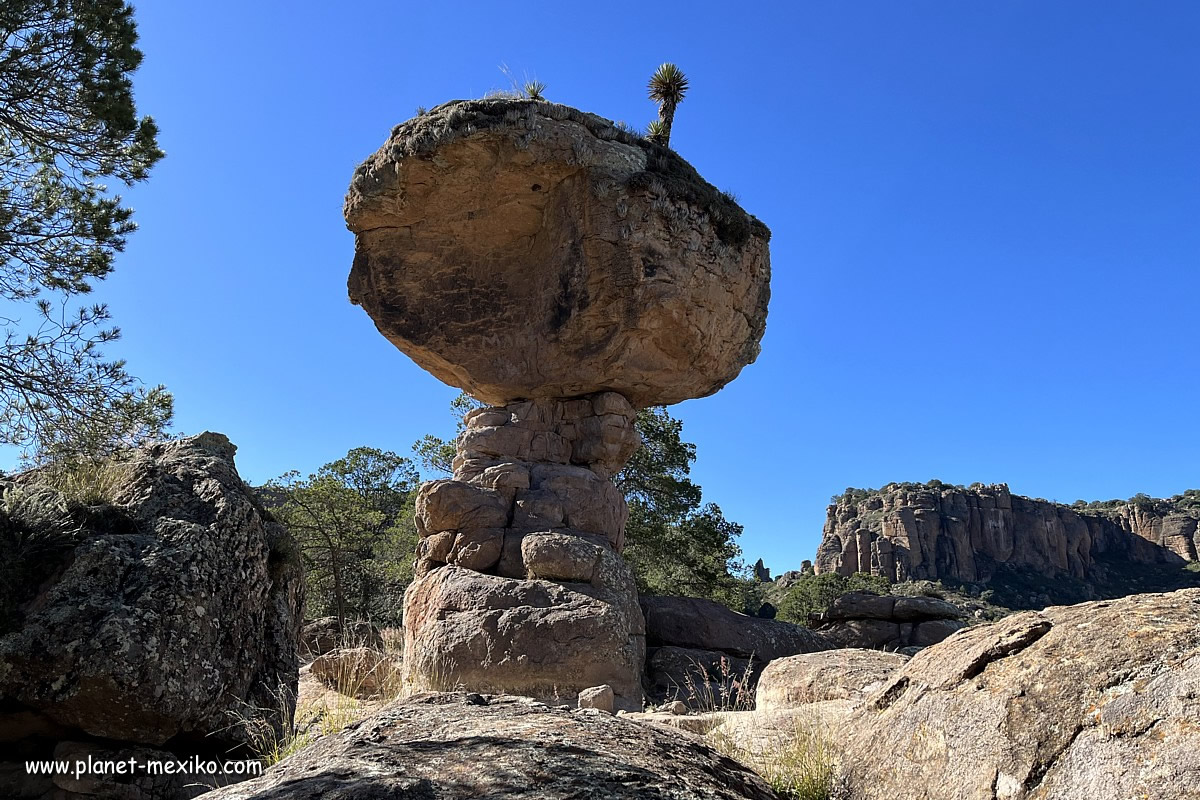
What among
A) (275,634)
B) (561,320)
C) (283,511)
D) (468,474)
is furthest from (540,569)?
(283,511)

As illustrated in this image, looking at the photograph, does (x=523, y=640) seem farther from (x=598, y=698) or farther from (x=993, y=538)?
(x=993, y=538)

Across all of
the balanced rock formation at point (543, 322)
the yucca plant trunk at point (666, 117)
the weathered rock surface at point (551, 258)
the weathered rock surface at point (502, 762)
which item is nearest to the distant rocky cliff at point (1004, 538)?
the yucca plant trunk at point (666, 117)

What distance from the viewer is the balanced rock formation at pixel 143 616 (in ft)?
13.0

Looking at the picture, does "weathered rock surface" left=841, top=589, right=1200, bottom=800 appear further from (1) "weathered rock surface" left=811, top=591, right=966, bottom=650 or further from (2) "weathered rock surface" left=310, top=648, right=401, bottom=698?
(1) "weathered rock surface" left=811, top=591, right=966, bottom=650

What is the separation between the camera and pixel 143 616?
13.7ft

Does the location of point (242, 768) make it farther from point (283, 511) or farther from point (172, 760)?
point (283, 511)

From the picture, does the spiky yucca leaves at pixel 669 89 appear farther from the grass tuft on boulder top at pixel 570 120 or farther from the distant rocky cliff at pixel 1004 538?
the distant rocky cliff at pixel 1004 538

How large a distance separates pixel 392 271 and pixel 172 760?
950 centimetres

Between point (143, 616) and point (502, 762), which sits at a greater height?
point (143, 616)

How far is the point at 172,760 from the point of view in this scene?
4.12 meters

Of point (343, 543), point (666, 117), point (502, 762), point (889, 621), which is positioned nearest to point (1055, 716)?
point (502, 762)

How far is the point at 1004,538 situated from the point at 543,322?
7732 cm

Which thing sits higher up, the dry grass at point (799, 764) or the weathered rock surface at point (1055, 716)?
the weathered rock surface at point (1055, 716)

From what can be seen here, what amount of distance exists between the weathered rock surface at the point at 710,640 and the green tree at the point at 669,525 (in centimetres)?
635
